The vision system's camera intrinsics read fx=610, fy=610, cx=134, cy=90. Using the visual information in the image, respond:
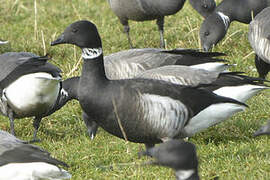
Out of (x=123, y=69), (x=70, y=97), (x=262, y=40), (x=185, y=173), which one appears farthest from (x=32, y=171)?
(x=262, y=40)

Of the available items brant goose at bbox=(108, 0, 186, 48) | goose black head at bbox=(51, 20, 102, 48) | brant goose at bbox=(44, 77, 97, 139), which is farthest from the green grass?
goose black head at bbox=(51, 20, 102, 48)

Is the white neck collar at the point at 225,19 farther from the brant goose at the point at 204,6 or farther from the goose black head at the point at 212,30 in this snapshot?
the brant goose at the point at 204,6

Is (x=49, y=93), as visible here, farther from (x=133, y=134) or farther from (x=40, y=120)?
(x=133, y=134)

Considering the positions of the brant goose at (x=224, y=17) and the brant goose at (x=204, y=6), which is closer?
the brant goose at (x=224, y=17)

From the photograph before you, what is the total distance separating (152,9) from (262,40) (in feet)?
8.06

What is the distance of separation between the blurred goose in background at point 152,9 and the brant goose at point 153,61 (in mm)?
2215

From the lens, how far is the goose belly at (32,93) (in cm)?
700

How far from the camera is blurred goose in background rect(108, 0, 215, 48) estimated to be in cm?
1020

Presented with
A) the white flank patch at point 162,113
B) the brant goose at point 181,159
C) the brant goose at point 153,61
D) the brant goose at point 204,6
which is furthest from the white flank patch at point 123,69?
the brant goose at point 181,159

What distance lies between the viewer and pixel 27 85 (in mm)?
7039

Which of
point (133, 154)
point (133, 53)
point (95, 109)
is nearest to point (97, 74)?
point (95, 109)

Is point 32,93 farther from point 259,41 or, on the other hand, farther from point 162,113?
point 259,41

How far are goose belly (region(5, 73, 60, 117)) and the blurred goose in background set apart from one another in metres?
3.33

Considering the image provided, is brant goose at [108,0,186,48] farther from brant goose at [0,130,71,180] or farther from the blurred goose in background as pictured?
brant goose at [0,130,71,180]
